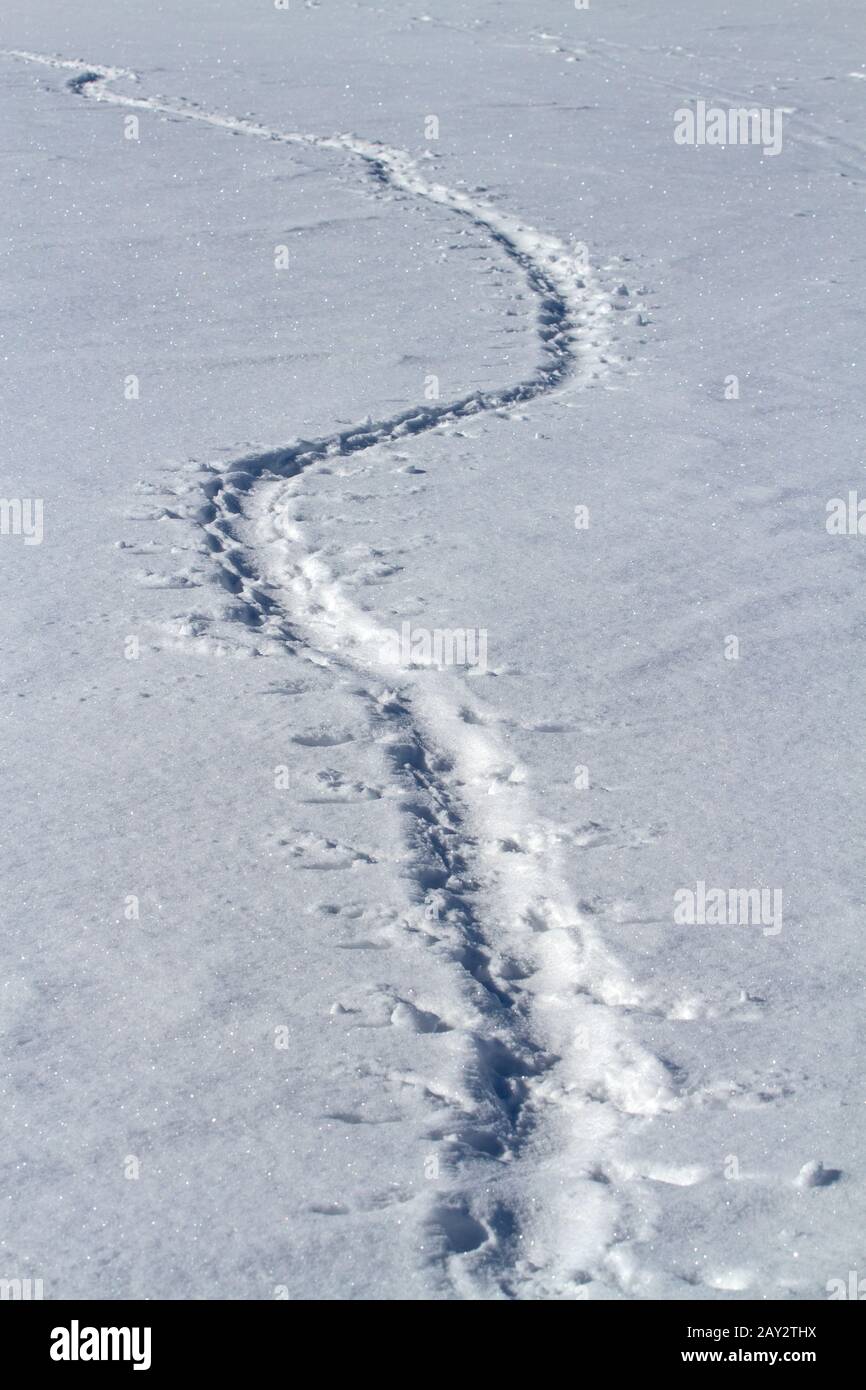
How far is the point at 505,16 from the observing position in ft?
40.7

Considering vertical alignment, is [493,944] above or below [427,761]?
below

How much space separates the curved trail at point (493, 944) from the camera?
1803mm

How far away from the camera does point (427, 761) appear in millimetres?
2836

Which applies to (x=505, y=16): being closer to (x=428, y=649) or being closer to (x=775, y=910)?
(x=428, y=649)

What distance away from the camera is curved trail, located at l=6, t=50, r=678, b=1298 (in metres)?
1.80

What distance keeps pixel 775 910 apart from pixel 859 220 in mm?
5537

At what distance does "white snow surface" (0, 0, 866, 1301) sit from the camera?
1842 millimetres

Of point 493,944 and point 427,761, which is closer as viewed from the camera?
point 493,944

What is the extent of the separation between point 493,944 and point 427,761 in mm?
586

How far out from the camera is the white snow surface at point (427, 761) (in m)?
1.84

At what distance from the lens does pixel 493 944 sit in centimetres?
234
